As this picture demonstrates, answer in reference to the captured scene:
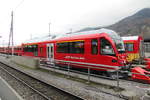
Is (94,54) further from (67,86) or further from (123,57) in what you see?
(67,86)

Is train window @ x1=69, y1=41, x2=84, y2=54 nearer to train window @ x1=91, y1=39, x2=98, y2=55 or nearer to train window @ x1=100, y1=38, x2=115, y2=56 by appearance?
train window @ x1=91, y1=39, x2=98, y2=55

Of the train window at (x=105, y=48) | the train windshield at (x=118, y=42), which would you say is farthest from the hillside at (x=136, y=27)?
the train window at (x=105, y=48)

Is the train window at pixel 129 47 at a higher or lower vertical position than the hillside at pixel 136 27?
lower

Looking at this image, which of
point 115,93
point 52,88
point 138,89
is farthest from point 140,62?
point 52,88

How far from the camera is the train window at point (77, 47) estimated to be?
1093 centimetres

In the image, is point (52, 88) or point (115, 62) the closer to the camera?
point (52, 88)

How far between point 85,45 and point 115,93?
4.82m

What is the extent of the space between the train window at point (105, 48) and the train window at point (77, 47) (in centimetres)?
195

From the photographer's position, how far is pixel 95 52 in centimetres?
977

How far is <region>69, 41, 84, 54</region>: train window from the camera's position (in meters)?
10.9

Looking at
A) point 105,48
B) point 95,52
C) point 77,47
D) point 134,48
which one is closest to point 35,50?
point 77,47

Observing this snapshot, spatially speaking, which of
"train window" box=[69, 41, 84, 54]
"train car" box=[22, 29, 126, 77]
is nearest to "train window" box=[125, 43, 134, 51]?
"train car" box=[22, 29, 126, 77]

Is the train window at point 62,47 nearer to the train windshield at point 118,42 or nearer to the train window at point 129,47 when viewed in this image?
the train windshield at point 118,42

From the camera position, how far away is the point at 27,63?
16.2 metres
